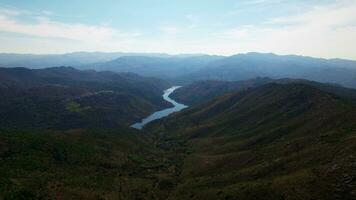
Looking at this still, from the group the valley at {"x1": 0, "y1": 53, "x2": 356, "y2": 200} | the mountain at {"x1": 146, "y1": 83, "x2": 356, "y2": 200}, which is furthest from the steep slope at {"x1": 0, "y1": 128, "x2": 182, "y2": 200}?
the mountain at {"x1": 146, "y1": 83, "x2": 356, "y2": 200}

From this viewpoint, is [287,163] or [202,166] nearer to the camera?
[287,163]

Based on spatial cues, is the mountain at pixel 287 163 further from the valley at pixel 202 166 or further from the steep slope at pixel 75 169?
the steep slope at pixel 75 169

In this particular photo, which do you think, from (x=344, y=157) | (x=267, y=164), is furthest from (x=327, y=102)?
(x=344, y=157)

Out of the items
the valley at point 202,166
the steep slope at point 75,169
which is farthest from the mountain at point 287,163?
the steep slope at point 75,169

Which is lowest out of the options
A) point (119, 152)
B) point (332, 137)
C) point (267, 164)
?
point (119, 152)

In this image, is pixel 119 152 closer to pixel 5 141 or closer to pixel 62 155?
pixel 62 155

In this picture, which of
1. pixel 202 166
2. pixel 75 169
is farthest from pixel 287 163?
pixel 75 169

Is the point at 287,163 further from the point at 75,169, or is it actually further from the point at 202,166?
the point at 75,169

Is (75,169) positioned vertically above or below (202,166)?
above

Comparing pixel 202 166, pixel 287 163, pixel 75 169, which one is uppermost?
pixel 287 163

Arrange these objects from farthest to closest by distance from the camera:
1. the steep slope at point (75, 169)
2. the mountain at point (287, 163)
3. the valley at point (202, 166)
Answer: the steep slope at point (75, 169) → the valley at point (202, 166) → the mountain at point (287, 163)

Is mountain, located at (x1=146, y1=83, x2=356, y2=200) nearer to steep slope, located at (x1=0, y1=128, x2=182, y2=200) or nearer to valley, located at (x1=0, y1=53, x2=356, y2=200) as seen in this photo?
valley, located at (x1=0, y1=53, x2=356, y2=200)
